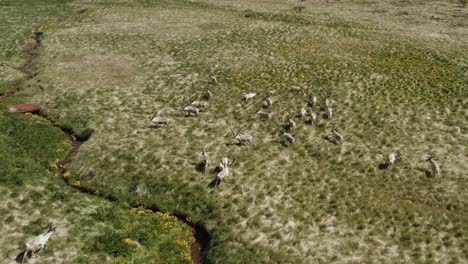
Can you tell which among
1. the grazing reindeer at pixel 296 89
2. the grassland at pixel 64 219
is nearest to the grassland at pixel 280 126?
the grazing reindeer at pixel 296 89

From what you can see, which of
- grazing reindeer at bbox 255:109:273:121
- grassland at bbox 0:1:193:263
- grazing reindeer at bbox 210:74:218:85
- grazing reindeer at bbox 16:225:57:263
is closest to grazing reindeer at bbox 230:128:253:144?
grazing reindeer at bbox 255:109:273:121

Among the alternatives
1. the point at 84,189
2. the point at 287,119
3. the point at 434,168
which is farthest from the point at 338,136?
the point at 84,189

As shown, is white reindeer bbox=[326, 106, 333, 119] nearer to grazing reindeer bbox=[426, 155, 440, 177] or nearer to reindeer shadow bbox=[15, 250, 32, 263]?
grazing reindeer bbox=[426, 155, 440, 177]

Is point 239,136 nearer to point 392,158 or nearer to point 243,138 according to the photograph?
point 243,138

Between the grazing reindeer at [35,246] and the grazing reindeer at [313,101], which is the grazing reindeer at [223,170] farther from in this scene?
the grazing reindeer at [313,101]

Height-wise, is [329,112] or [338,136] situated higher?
[329,112]

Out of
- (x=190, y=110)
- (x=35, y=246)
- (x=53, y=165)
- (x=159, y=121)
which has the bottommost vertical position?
(x=53, y=165)

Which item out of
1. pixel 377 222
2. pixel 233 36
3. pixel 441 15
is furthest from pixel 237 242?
pixel 441 15

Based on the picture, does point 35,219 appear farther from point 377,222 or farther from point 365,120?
point 365,120
